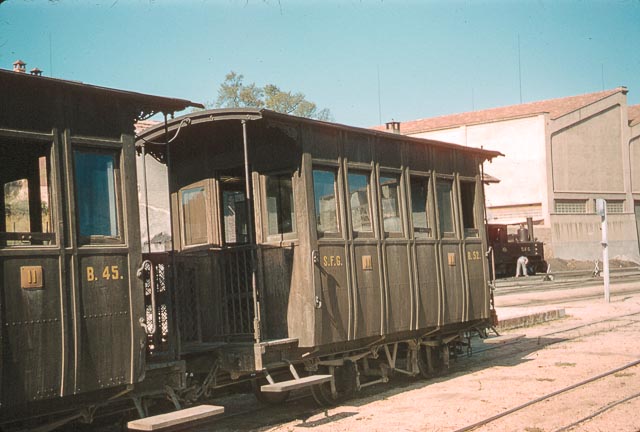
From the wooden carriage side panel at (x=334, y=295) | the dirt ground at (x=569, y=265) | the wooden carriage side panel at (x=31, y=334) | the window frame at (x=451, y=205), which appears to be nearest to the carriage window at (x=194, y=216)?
the wooden carriage side panel at (x=334, y=295)

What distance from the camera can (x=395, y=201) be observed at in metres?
Result: 10.6

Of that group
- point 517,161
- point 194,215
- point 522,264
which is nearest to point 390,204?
point 194,215

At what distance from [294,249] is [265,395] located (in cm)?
224

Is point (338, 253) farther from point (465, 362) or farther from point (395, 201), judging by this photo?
point (465, 362)

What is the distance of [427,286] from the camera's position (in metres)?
10.9

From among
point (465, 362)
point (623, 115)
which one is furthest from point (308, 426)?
point (623, 115)

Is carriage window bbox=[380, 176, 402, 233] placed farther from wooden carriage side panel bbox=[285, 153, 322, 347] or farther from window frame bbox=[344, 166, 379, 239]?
wooden carriage side panel bbox=[285, 153, 322, 347]

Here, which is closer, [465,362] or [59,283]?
[59,283]

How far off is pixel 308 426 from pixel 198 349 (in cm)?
152

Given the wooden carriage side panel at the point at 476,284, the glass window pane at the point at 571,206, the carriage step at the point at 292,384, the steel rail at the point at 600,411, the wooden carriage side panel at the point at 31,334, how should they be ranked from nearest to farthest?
1. the wooden carriage side panel at the point at 31,334
2. the steel rail at the point at 600,411
3. the carriage step at the point at 292,384
4. the wooden carriage side panel at the point at 476,284
5. the glass window pane at the point at 571,206

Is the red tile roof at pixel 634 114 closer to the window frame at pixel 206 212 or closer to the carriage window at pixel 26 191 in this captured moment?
the window frame at pixel 206 212

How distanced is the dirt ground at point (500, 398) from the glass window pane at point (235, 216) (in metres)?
2.27

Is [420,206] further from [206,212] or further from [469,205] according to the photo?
[206,212]

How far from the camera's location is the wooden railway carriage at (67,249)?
598 centimetres
